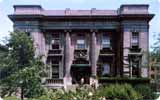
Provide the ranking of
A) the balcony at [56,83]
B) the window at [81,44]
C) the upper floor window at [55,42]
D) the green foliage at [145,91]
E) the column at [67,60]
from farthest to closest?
the window at [81,44] < the upper floor window at [55,42] < the column at [67,60] < the balcony at [56,83] < the green foliage at [145,91]

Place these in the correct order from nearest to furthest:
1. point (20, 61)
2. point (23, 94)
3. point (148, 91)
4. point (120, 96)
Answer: point (120, 96)
point (23, 94)
point (20, 61)
point (148, 91)

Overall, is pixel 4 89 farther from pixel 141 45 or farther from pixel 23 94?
pixel 141 45

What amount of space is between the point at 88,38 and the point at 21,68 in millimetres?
14608

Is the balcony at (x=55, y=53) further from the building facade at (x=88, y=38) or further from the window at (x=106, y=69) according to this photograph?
the window at (x=106, y=69)

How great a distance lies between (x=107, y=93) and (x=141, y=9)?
56.2ft

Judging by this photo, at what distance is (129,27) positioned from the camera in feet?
119

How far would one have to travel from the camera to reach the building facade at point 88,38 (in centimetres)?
3600

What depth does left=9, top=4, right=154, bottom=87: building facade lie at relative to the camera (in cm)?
3600

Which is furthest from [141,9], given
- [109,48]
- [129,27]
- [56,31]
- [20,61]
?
[20,61]

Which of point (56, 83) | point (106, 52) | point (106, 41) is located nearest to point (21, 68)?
point (56, 83)

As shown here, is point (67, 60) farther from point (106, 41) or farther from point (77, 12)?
point (77, 12)

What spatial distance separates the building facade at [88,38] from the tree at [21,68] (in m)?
12.2

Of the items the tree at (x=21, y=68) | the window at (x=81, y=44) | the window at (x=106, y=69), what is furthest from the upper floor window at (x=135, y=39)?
the tree at (x=21, y=68)

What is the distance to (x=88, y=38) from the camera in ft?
123
